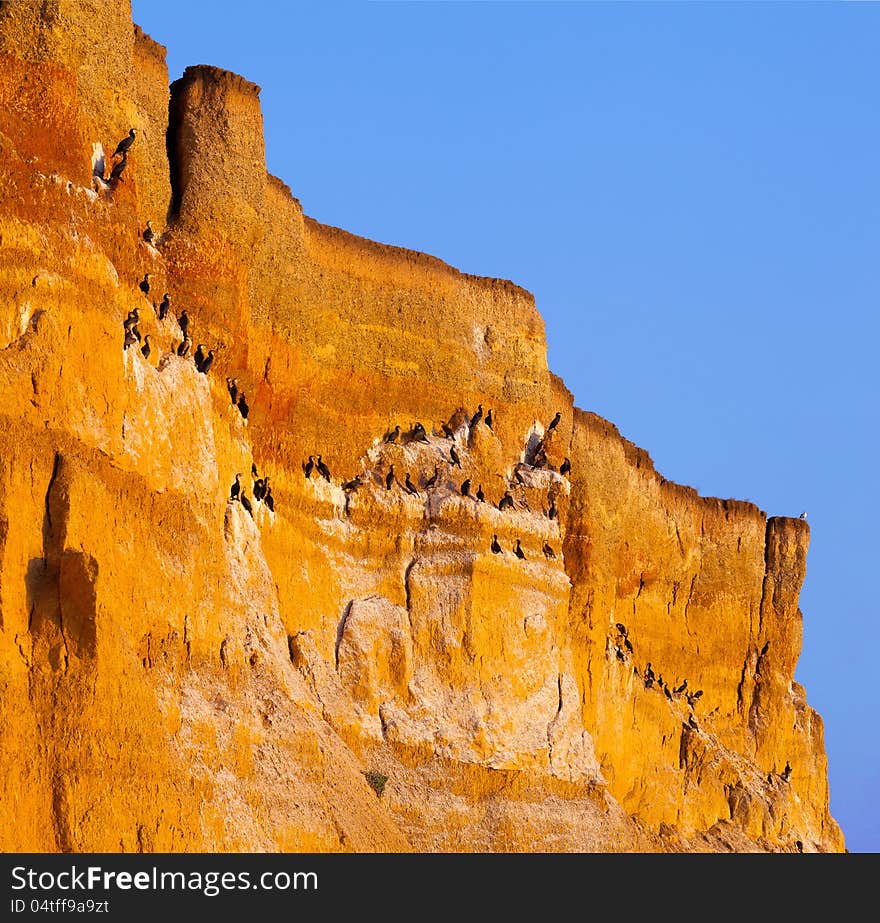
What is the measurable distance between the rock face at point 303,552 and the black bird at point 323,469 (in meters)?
0.26

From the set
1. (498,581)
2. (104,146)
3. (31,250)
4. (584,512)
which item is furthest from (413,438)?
(31,250)

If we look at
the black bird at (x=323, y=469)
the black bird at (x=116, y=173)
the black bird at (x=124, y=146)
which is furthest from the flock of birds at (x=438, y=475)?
the black bird at (x=116, y=173)

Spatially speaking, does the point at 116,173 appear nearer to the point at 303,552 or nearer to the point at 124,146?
the point at 124,146

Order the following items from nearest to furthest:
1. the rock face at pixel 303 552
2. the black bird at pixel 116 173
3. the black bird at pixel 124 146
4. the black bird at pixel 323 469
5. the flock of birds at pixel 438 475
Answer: the rock face at pixel 303 552, the black bird at pixel 116 173, the black bird at pixel 124 146, the black bird at pixel 323 469, the flock of birds at pixel 438 475

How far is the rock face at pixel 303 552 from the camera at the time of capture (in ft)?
128

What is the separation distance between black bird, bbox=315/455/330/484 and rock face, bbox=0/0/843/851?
265 mm

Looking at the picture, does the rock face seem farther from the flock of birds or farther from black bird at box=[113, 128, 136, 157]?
black bird at box=[113, 128, 136, 157]

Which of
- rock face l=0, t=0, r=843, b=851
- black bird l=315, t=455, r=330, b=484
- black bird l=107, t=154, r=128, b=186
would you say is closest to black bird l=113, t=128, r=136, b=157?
rock face l=0, t=0, r=843, b=851

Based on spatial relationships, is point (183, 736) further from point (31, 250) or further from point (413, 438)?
point (413, 438)

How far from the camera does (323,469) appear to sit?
174 feet

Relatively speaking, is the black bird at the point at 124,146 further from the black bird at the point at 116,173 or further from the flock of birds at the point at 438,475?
the flock of birds at the point at 438,475

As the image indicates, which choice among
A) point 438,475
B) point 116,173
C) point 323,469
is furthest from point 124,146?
point 438,475

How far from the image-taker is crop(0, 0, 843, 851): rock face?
3888 centimetres

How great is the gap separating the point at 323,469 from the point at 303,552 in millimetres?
2301
